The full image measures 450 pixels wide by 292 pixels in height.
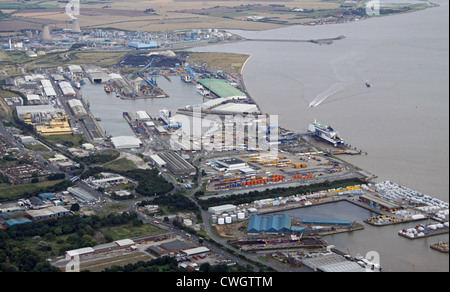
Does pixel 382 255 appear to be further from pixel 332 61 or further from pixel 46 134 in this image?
pixel 332 61

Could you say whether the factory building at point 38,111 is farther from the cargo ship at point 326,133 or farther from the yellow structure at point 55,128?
the cargo ship at point 326,133

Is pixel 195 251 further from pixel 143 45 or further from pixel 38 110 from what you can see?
pixel 143 45

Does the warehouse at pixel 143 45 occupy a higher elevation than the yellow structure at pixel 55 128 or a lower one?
higher

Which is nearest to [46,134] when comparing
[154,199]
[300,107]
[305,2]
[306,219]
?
[154,199]

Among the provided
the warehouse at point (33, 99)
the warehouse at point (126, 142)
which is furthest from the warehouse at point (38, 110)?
the warehouse at point (126, 142)

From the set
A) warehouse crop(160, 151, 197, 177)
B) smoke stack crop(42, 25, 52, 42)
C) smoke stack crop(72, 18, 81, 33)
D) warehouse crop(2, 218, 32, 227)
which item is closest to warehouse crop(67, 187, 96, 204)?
warehouse crop(2, 218, 32, 227)

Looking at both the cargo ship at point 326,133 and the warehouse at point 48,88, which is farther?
the warehouse at point 48,88

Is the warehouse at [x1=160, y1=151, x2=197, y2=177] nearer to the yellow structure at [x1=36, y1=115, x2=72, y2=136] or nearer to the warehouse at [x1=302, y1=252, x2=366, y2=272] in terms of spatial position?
the yellow structure at [x1=36, y1=115, x2=72, y2=136]
